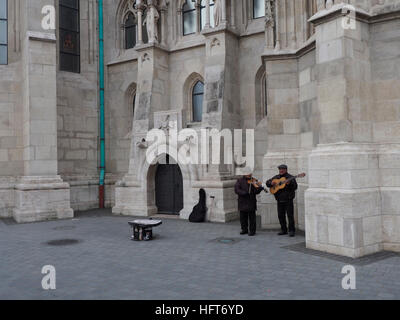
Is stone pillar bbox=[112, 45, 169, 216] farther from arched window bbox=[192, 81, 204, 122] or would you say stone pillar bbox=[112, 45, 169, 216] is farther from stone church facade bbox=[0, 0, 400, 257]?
arched window bbox=[192, 81, 204, 122]

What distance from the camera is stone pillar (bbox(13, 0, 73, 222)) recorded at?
43.4ft

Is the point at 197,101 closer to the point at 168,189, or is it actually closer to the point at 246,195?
the point at 168,189

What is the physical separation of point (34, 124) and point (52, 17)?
3781 millimetres

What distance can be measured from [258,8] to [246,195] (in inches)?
303

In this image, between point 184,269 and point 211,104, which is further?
point 211,104

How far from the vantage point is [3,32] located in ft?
48.4

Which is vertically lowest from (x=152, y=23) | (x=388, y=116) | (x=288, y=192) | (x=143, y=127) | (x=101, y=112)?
(x=288, y=192)

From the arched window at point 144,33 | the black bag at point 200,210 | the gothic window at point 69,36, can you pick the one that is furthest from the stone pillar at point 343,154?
Result: the gothic window at point 69,36

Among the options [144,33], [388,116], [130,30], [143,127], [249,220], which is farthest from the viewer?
[130,30]

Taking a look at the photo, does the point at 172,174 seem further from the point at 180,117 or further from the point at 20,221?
the point at 20,221

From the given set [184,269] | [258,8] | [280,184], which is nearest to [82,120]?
[258,8]

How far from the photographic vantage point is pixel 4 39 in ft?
48.3

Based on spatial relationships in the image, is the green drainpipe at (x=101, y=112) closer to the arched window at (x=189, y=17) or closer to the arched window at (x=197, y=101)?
the arched window at (x=189, y=17)

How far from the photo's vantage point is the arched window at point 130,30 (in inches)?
687
